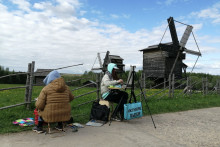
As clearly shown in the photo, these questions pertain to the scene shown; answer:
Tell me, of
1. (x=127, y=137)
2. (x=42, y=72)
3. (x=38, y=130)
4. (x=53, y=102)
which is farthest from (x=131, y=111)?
(x=42, y=72)

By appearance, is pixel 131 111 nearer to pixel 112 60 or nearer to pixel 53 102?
pixel 53 102

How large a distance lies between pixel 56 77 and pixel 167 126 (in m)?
3.33

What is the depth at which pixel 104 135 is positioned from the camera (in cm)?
418

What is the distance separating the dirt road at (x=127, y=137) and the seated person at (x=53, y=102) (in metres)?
0.40

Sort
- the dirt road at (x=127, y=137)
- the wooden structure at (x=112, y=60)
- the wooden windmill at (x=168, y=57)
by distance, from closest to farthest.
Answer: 1. the dirt road at (x=127, y=137)
2. the wooden windmill at (x=168, y=57)
3. the wooden structure at (x=112, y=60)

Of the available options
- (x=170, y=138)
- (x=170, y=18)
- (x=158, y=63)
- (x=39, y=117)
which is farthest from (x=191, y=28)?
(x=39, y=117)

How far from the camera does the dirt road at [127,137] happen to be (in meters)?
3.65

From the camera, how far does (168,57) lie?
74.9 feet

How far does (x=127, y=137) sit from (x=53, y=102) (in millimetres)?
1778

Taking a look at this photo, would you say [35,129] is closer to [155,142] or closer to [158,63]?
[155,142]

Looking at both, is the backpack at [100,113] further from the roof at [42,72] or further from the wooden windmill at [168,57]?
the wooden windmill at [168,57]

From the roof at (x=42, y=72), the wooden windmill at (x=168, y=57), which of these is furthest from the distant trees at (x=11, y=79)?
the wooden windmill at (x=168, y=57)

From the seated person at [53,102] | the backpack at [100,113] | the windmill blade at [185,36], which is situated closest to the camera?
the seated person at [53,102]

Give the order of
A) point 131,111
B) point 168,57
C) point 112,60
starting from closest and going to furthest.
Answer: point 131,111 < point 168,57 < point 112,60
